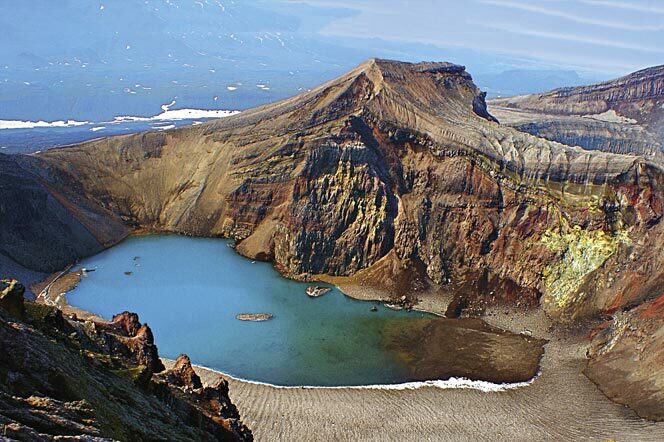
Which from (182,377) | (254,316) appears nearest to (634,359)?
(254,316)

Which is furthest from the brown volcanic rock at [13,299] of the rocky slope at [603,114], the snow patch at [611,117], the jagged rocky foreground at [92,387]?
the snow patch at [611,117]

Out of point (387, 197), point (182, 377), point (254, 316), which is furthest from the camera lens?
point (387, 197)

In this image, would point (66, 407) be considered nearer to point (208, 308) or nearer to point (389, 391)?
point (389, 391)

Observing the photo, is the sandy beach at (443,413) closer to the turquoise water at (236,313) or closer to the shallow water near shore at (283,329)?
the shallow water near shore at (283,329)

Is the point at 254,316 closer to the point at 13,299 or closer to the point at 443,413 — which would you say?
the point at 443,413

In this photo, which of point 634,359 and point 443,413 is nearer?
point 443,413
